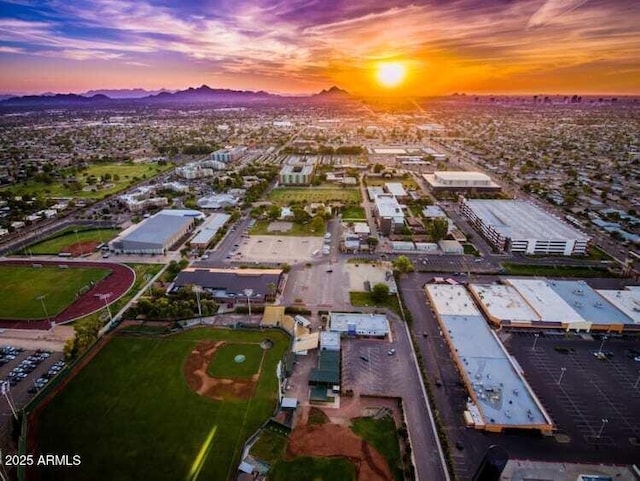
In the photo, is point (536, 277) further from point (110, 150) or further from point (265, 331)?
point (110, 150)

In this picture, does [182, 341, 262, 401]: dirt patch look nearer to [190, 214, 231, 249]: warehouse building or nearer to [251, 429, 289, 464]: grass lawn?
[251, 429, 289, 464]: grass lawn

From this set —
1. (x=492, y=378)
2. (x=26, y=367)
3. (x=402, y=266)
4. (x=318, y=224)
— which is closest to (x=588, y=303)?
(x=492, y=378)

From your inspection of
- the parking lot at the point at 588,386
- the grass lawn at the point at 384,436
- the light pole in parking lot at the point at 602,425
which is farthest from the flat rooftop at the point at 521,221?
the grass lawn at the point at 384,436

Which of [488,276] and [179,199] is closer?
[488,276]

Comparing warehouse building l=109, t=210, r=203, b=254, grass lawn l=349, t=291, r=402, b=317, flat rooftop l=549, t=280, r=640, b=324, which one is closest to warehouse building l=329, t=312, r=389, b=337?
grass lawn l=349, t=291, r=402, b=317

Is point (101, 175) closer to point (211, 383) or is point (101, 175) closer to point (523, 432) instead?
point (211, 383)

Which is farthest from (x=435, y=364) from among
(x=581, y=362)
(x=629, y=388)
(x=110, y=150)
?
(x=110, y=150)

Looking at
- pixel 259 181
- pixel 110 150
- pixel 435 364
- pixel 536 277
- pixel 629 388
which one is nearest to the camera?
pixel 629 388
